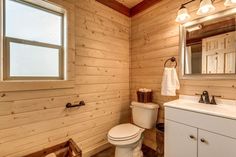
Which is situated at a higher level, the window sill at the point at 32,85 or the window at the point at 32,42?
the window at the point at 32,42

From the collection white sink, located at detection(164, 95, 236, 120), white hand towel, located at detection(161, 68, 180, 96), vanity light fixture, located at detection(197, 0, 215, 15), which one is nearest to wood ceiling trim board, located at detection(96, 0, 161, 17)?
vanity light fixture, located at detection(197, 0, 215, 15)

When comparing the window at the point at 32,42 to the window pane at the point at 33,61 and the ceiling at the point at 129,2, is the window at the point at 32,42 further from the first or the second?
the ceiling at the point at 129,2

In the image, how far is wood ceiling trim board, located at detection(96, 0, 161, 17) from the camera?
7.06 feet

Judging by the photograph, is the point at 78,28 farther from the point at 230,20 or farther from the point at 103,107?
the point at 230,20

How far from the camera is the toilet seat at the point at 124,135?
1648 millimetres

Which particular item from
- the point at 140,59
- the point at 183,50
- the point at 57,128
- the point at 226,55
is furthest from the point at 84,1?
the point at 226,55

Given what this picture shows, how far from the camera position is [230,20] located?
4.67ft

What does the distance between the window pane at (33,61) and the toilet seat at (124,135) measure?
1.03 meters

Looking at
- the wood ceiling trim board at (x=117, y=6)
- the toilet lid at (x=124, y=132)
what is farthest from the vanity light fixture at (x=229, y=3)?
the toilet lid at (x=124, y=132)

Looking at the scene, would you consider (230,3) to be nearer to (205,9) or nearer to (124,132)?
(205,9)

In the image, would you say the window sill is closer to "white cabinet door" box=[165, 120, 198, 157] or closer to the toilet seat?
the toilet seat

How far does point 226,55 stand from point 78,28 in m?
1.74

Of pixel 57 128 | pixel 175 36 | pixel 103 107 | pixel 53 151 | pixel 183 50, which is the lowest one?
pixel 53 151

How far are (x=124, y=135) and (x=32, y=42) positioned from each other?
4.94 feet
